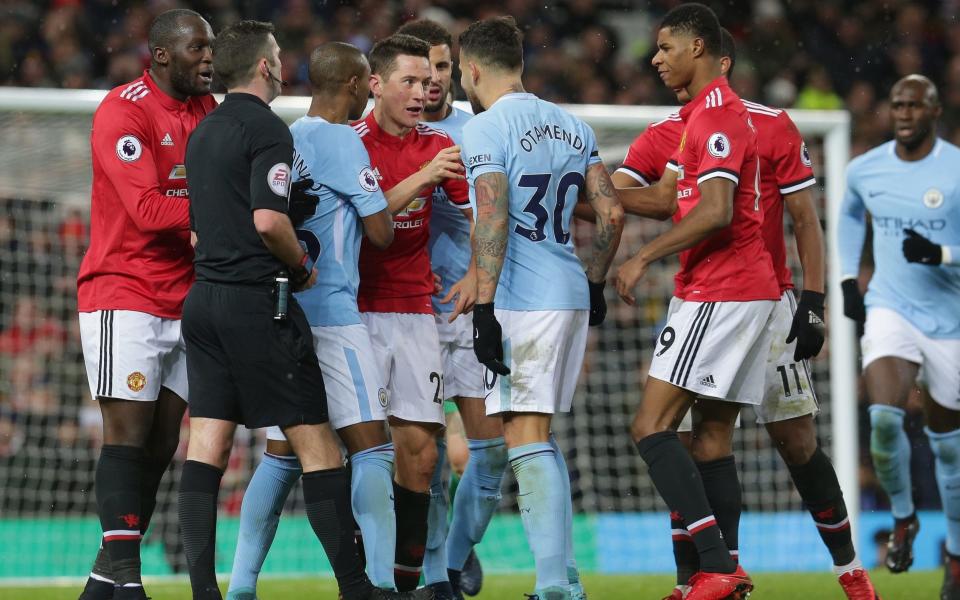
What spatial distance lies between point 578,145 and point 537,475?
→ 136cm

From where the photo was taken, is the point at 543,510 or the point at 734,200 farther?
the point at 734,200

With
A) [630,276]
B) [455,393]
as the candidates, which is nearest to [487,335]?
[630,276]

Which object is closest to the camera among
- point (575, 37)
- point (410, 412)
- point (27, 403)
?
point (410, 412)

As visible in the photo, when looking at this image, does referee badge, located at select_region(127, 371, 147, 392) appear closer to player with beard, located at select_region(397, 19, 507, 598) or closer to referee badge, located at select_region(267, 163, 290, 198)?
referee badge, located at select_region(267, 163, 290, 198)

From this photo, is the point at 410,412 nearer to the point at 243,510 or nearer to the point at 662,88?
the point at 243,510

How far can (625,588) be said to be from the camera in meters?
7.41

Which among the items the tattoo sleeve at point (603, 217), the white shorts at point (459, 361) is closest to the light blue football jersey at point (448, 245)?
the white shorts at point (459, 361)

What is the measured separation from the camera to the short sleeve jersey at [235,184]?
15.9 ft

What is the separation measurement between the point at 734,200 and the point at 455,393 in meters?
1.67

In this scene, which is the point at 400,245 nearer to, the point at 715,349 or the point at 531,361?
the point at 531,361

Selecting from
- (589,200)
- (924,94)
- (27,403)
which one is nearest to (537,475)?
(589,200)

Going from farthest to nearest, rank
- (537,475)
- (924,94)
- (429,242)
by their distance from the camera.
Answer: (924,94)
(429,242)
(537,475)

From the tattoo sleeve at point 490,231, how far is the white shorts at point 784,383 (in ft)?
4.88

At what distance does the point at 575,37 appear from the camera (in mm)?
15680
